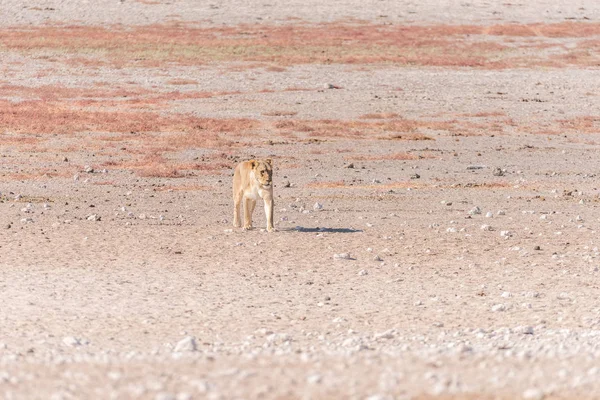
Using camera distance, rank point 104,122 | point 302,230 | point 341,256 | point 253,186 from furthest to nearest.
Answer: point 104,122, point 302,230, point 253,186, point 341,256

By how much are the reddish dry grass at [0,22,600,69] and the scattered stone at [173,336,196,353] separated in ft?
128

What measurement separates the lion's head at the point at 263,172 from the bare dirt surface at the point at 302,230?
32.1 inches

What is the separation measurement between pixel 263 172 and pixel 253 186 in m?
0.36

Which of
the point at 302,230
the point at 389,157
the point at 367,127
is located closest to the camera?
the point at 302,230

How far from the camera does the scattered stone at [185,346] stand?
31.3 ft

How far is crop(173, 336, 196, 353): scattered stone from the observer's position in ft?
31.3

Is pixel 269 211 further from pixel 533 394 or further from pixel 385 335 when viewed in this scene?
pixel 533 394

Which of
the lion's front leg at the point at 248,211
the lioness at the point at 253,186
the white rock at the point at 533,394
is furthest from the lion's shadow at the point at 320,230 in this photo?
the white rock at the point at 533,394

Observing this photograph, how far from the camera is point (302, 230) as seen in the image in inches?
668

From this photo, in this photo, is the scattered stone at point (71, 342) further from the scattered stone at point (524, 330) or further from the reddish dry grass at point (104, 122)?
the reddish dry grass at point (104, 122)

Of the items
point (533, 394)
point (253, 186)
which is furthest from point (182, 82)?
point (533, 394)

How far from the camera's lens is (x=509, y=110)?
124 feet

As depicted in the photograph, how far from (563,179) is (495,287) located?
472 inches

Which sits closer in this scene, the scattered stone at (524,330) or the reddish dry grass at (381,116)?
the scattered stone at (524,330)
